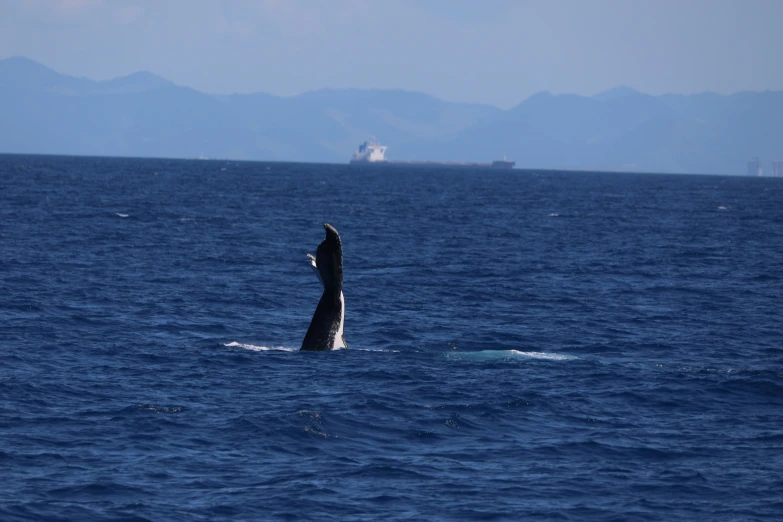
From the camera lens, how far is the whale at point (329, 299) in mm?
24422

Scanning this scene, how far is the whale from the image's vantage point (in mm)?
24422

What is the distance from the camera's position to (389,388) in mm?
22703

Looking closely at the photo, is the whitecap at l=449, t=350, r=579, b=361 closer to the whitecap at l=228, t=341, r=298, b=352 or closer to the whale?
the whale

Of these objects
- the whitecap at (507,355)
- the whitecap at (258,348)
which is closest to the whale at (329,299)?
the whitecap at (258,348)

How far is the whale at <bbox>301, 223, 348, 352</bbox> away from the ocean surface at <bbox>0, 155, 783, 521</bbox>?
2.09 ft

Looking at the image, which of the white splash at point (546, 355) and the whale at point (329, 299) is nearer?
the whale at point (329, 299)

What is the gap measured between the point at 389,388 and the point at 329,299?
3.16 metres

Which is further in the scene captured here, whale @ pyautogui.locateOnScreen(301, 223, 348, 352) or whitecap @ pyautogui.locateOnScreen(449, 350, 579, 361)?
whitecap @ pyautogui.locateOnScreen(449, 350, 579, 361)

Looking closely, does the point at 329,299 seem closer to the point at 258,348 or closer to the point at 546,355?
the point at 258,348

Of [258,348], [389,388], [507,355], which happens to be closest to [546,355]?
[507,355]

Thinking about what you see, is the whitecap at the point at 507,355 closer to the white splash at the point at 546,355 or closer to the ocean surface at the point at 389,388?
the white splash at the point at 546,355

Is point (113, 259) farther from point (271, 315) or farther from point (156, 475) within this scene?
point (156, 475)

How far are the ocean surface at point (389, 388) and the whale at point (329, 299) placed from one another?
0.64 metres

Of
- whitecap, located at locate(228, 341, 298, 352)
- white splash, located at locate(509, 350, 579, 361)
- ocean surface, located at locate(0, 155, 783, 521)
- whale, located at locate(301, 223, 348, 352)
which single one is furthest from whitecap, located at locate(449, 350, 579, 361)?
whitecap, located at locate(228, 341, 298, 352)
